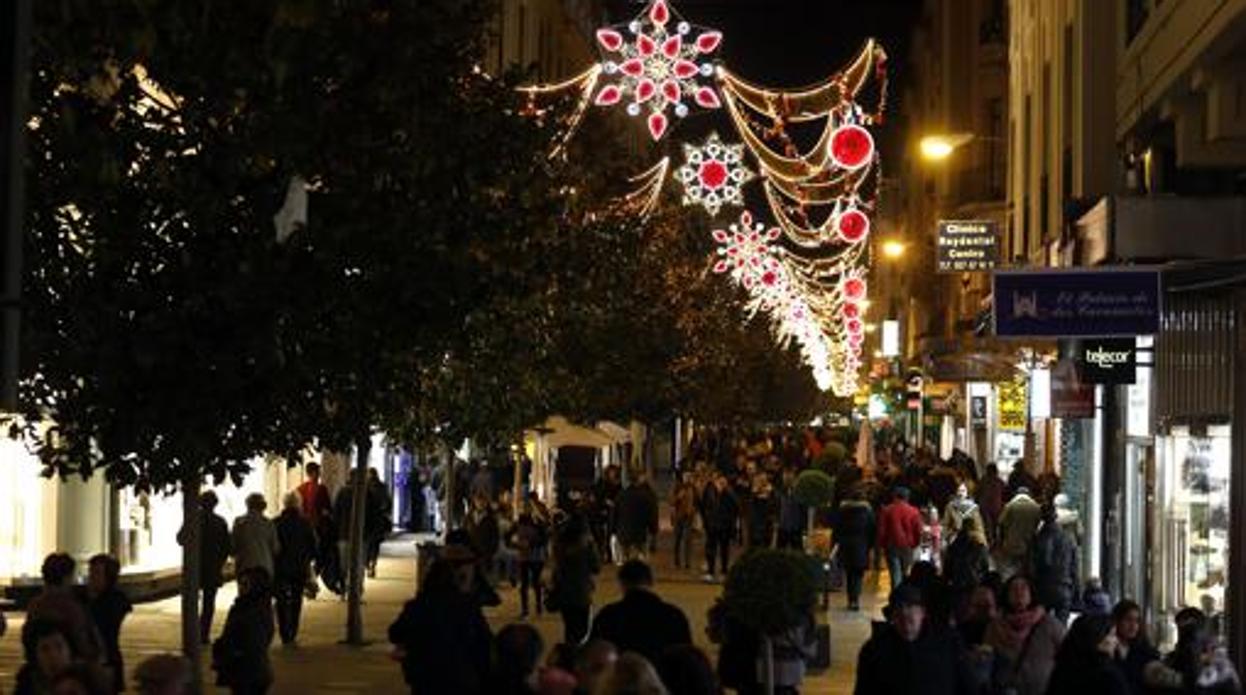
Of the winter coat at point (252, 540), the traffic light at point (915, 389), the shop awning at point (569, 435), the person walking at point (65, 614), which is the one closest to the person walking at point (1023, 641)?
the person walking at point (65, 614)

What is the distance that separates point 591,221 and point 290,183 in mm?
21269

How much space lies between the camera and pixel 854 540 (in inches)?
1206

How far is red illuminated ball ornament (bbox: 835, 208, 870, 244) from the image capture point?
46344mm

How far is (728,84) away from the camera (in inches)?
1299

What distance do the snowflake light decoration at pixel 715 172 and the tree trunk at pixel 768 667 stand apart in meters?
24.6

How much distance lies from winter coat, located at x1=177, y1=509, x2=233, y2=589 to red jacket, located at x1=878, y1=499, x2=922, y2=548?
9624 mm

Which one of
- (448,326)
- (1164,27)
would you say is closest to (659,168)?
(1164,27)

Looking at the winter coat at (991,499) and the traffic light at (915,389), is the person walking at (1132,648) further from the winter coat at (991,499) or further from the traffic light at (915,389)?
the traffic light at (915,389)

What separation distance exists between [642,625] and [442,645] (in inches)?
46.7

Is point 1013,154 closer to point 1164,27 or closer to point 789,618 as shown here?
point 1164,27

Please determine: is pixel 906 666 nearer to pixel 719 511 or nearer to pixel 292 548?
pixel 292 548

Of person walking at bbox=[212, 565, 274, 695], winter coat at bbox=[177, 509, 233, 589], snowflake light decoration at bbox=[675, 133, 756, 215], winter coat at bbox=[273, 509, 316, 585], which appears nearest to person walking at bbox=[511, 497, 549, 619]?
winter coat at bbox=[273, 509, 316, 585]

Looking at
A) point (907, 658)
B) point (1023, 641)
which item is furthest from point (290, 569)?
point (907, 658)

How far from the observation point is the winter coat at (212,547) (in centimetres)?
2389
